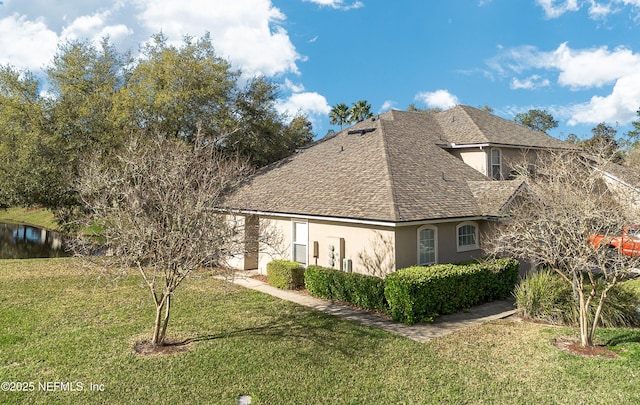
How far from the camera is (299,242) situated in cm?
1565

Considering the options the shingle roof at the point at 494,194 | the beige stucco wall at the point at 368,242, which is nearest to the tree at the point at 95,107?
the beige stucco wall at the point at 368,242

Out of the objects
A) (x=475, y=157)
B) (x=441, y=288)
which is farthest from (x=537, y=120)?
(x=441, y=288)

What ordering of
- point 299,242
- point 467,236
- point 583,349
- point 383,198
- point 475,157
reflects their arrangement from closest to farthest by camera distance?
point 583,349 < point 383,198 < point 467,236 < point 299,242 < point 475,157

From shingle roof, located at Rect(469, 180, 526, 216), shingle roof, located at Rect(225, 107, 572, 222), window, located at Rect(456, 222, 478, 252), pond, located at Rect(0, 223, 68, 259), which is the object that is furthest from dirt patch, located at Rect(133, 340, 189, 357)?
pond, located at Rect(0, 223, 68, 259)

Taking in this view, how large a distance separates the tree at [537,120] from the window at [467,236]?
173ft

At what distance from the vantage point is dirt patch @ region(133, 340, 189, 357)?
26.8ft

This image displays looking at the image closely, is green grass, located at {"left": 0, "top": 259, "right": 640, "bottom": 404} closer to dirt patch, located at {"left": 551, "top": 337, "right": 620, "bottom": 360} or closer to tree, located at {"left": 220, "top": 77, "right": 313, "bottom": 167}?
dirt patch, located at {"left": 551, "top": 337, "right": 620, "bottom": 360}

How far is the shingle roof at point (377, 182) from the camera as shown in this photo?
44.0ft

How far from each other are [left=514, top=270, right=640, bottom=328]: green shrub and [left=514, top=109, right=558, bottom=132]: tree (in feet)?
183

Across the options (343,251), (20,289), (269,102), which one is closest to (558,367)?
(343,251)

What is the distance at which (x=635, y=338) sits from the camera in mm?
9273

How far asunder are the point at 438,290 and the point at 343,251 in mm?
3863

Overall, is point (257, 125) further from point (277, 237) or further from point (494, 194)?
point (494, 194)

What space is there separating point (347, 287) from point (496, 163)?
1433 cm
